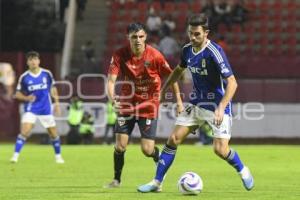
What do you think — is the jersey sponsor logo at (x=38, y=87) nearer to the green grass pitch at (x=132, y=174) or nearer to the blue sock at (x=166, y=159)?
the green grass pitch at (x=132, y=174)

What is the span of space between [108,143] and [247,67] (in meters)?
5.05

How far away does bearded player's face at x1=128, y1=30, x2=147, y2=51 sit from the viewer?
37.7 feet

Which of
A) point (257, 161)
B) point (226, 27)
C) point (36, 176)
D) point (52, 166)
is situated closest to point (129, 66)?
point (36, 176)

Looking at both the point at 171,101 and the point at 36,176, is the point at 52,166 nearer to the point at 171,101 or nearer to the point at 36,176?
the point at 36,176

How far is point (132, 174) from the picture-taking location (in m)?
14.9

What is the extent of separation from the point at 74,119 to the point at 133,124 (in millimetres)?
14169

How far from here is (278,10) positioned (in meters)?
31.2

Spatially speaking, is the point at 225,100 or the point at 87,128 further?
the point at 87,128

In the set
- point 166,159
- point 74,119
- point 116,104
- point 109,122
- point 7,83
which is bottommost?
point 109,122

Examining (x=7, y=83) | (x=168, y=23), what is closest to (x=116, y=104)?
(x=7, y=83)

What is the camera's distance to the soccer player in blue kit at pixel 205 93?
34.8 feet

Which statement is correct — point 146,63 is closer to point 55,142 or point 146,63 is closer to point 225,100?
point 225,100

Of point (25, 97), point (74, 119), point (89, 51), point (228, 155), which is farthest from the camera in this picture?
point (89, 51)

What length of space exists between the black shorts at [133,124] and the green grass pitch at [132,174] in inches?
31.0
